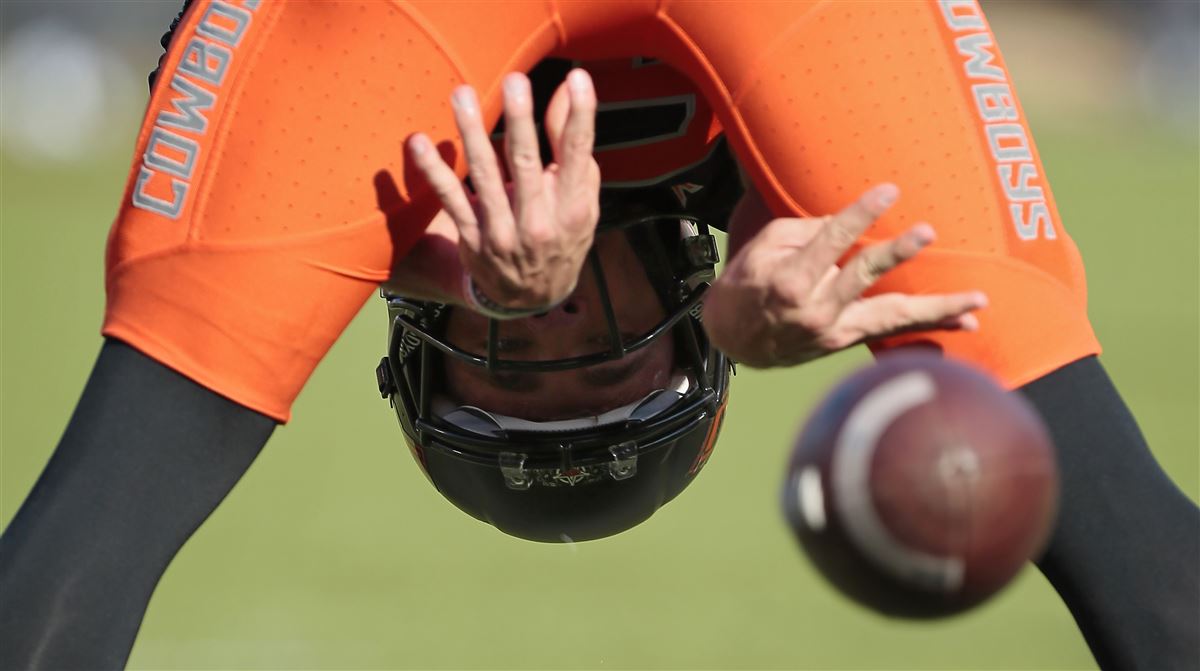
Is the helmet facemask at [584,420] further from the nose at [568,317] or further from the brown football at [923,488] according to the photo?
the brown football at [923,488]

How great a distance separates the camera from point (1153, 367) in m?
6.98

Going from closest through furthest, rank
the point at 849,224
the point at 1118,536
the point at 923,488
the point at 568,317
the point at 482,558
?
the point at 923,488 → the point at 849,224 → the point at 1118,536 → the point at 568,317 → the point at 482,558

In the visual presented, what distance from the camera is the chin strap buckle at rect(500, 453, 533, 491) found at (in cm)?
246

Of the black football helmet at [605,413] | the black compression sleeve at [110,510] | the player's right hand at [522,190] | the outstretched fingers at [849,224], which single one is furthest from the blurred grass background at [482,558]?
the black compression sleeve at [110,510]

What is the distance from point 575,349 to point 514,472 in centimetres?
22

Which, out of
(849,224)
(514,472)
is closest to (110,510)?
(514,472)

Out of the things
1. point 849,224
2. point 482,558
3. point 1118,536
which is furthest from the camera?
point 482,558

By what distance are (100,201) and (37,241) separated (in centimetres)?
137

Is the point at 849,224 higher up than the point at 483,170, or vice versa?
the point at 483,170

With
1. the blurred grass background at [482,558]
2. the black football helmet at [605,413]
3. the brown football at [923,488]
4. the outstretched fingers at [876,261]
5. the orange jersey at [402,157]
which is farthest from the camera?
the blurred grass background at [482,558]

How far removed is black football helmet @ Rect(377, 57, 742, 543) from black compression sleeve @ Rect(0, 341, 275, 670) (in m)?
0.61

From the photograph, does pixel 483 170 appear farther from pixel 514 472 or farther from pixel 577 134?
pixel 514 472

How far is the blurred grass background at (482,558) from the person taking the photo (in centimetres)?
397

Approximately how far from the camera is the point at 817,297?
1782 millimetres
